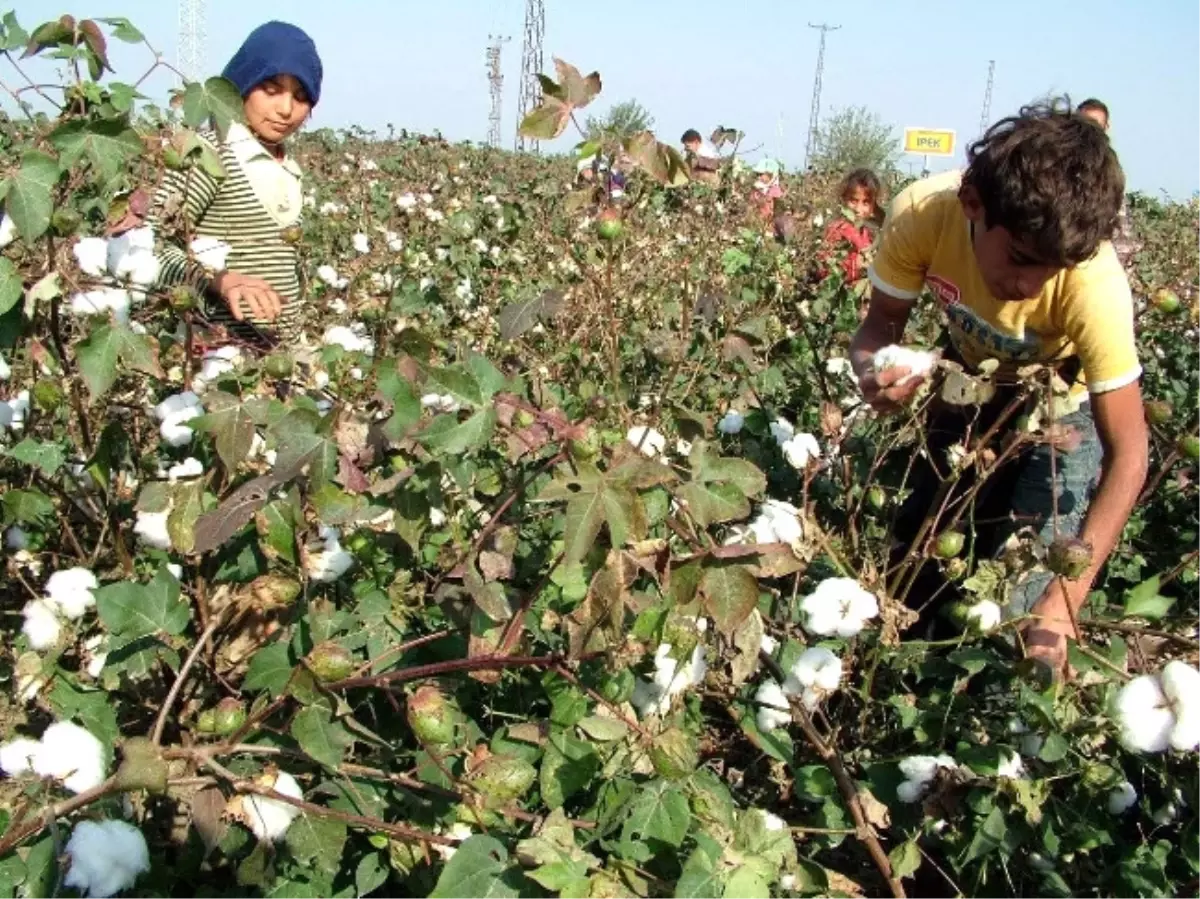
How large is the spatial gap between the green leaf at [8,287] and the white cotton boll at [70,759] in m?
0.51

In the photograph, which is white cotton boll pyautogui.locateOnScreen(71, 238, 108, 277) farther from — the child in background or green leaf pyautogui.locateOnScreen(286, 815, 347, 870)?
the child in background

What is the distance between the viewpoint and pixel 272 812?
4.21ft

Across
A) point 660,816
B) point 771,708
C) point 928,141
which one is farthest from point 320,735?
point 928,141

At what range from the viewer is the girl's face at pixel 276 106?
2.21 metres

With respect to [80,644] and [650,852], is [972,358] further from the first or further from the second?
[80,644]

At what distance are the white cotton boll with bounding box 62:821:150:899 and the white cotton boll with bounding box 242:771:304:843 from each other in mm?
125

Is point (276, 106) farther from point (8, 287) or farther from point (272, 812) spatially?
point (272, 812)

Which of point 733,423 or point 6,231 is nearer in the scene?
point 6,231

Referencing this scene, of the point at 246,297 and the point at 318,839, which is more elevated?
the point at 246,297

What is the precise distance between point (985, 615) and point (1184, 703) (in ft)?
0.92

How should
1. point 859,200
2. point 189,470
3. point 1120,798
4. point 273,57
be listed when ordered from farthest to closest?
point 859,200
point 273,57
point 189,470
point 1120,798

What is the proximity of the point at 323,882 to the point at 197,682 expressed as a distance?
0.39 m

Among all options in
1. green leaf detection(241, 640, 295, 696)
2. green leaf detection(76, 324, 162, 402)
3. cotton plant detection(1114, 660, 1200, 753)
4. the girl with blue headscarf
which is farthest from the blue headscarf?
cotton plant detection(1114, 660, 1200, 753)

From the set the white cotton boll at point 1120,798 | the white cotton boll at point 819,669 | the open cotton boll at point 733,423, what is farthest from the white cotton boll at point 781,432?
the white cotton boll at point 1120,798
